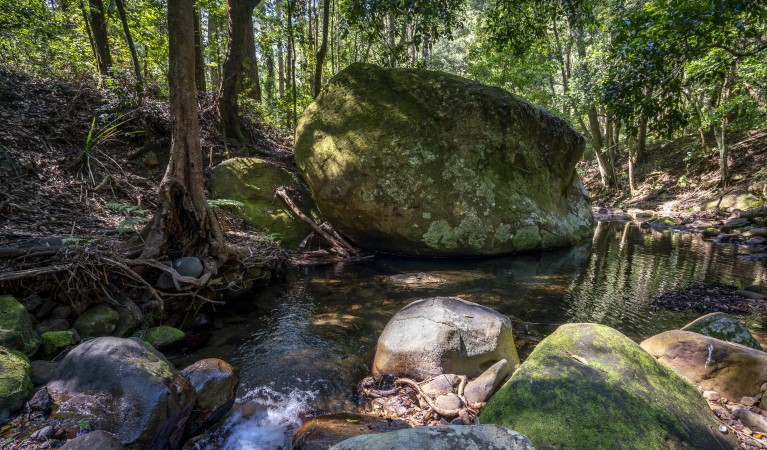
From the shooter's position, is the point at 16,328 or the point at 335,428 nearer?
the point at 335,428

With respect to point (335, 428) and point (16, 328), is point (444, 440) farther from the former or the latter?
point (16, 328)

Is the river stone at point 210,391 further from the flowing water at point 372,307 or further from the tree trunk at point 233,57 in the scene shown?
the tree trunk at point 233,57

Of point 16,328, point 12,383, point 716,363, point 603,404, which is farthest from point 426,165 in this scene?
point 12,383

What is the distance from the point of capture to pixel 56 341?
3.25m

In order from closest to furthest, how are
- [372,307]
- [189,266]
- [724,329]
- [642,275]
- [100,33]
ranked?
[724,329]
[189,266]
[372,307]
[642,275]
[100,33]

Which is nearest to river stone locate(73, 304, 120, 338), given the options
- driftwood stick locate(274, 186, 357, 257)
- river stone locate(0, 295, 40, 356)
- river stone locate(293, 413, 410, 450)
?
river stone locate(0, 295, 40, 356)

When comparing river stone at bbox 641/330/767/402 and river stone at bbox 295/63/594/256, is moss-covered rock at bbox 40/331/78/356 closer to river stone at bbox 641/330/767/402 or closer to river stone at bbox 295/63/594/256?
river stone at bbox 295/63/594/256

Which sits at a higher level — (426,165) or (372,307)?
(426,165)

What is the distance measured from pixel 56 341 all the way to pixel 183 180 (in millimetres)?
2059

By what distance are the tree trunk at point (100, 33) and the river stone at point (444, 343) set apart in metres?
9.28

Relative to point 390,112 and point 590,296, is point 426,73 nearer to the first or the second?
point 390,112

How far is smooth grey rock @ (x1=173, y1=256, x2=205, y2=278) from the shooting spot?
442cm

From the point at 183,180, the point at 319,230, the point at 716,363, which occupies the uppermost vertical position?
the point at 183,180

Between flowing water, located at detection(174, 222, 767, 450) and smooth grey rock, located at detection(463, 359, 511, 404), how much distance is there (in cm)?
90
